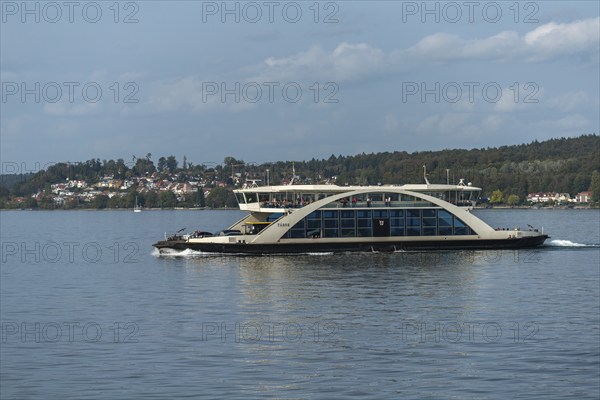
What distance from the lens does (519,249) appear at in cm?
8094

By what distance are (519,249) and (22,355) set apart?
51244 mm

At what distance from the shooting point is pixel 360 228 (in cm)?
7856

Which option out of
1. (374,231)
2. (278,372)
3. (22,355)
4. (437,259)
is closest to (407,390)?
(278,372)

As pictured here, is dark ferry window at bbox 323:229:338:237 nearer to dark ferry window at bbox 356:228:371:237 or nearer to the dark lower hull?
the dark lower hull

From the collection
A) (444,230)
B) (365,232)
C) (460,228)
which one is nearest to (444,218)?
(444,230)

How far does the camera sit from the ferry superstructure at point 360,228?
7756 cm

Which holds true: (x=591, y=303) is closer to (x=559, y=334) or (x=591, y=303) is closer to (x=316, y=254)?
(x=559, y=334)

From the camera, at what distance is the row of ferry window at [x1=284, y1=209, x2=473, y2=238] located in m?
78.2

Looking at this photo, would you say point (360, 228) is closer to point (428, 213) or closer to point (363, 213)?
point (363, 213)

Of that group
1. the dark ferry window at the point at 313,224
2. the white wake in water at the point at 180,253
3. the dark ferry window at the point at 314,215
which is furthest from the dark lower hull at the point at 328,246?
the dark ferry window at the point at 314,215

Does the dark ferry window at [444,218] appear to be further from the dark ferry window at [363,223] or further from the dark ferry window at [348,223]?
the dark ferry window at [348,223]

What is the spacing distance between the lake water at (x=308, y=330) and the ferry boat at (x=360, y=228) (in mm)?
4724

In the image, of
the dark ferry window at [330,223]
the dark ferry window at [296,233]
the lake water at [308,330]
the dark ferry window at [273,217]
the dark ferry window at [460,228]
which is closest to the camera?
the lake water at [308,330]

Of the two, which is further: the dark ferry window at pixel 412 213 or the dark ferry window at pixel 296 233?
the dark ferry window at pixel 412 213
